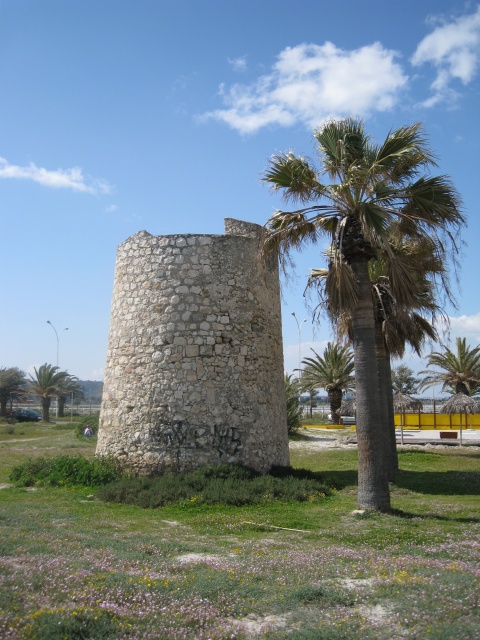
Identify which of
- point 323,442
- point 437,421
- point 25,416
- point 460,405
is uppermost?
point 460,405

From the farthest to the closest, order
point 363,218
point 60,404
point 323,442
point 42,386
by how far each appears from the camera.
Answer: point 60,404, point 42,386, point 323,442, point 363,218

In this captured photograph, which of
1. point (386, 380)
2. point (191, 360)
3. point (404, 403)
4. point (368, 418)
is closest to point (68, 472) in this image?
point (191, 360)

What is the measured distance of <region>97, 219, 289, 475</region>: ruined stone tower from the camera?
12945 mm

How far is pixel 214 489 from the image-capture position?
1158 cm

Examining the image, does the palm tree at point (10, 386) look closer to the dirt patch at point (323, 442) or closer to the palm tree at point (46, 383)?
the palm tree at point (46, 383)

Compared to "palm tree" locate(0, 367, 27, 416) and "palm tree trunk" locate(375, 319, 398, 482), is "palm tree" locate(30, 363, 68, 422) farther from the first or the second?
"palm tree trunk" locate(375, 319, 398, 482)

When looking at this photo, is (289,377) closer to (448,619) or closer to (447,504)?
(447,504)

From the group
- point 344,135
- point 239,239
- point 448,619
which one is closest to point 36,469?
point 239,239

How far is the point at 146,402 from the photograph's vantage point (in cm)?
1319

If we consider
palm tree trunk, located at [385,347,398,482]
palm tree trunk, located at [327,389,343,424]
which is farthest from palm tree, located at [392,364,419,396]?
palm tree trunk, located at [385,347,398,482]

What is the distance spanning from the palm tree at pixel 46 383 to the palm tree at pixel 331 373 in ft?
74.3

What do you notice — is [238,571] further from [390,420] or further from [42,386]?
[42,386]

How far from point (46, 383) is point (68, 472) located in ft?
132

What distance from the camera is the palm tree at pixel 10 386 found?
56469mm
